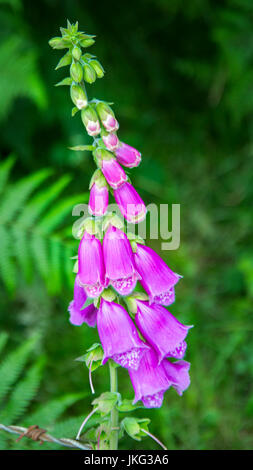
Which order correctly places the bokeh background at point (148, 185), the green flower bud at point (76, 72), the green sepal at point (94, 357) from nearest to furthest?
1. the green flower bud at point (76, 72)
2. the green sepal at point (94, 357)
3. the bokeh background at point (148, 185)

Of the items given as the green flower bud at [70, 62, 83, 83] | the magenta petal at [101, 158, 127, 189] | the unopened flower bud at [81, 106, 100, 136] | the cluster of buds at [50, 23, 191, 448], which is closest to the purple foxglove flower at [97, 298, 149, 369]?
the cluster of buds at [50, 23, 191, 448]

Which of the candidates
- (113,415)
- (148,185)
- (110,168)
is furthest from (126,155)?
(148,185)

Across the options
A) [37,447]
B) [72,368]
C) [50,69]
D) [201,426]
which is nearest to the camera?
[37,447]

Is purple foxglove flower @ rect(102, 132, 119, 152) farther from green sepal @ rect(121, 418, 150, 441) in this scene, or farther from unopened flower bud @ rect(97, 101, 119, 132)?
green sepal @ rect(121, 418, 150, 441)

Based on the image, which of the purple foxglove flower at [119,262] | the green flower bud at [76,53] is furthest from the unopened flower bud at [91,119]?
the purple foxglove flower at [119,262]

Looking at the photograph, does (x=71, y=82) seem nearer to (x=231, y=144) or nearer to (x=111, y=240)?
(x=111, y=240)

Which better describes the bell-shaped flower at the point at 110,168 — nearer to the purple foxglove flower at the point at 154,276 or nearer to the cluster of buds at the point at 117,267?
the cluster of buds at the point at 117,267

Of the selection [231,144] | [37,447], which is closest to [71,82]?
[37,447]
